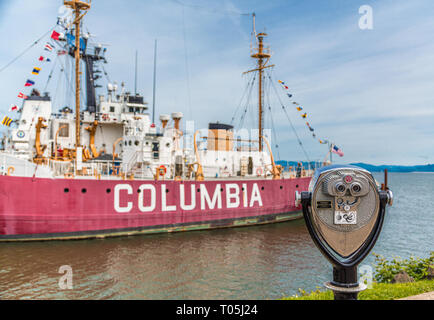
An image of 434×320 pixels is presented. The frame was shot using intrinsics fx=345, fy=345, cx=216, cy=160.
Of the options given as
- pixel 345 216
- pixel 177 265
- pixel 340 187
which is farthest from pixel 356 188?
pixel 177 265

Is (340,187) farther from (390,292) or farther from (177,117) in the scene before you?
(177,117)

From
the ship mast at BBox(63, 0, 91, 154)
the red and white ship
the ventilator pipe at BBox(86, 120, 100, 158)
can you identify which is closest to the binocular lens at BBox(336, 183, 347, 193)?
the red and white ship

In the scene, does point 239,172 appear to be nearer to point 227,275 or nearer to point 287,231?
point 287,231

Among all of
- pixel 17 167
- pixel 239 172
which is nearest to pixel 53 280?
pixel 17 167

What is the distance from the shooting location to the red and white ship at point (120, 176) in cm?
1460

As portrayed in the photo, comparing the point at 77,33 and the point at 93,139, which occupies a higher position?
the point at 77,33

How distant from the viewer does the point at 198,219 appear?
17.9 metres

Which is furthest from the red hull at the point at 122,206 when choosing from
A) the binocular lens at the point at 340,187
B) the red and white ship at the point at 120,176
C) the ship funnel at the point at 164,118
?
the binocular lens at the point at 340,187

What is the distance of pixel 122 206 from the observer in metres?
16.0

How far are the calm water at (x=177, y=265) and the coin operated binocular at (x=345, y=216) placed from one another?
6.19 meters

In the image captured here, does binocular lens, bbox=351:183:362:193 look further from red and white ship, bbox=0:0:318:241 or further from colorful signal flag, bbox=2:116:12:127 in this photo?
colorful signal flag, bbox=2:116:12:127

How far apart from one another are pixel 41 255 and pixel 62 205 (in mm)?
2597

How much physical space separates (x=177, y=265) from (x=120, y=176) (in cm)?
715
